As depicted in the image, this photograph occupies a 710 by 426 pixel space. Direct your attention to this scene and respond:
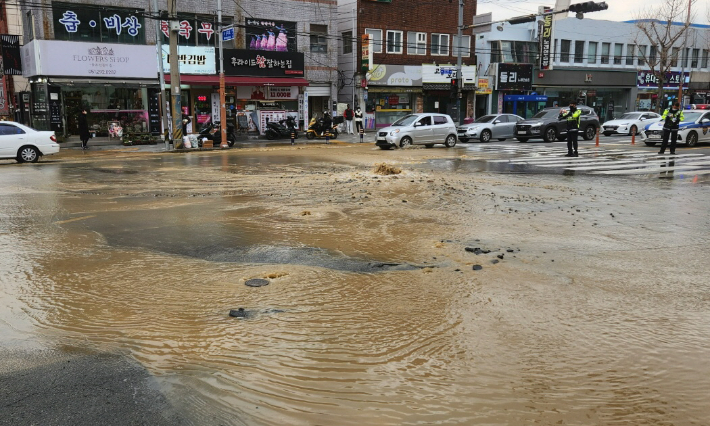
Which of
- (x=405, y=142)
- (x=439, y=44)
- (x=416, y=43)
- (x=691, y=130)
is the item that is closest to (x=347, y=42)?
(x=416, y=43)

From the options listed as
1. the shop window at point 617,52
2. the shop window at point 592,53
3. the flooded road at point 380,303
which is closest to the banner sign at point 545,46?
the shop window at point 592,53

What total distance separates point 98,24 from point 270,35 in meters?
8.80

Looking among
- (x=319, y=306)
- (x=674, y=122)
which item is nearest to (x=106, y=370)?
(x=319, y=306)

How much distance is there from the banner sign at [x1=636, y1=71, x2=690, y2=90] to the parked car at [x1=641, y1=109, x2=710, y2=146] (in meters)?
27.8

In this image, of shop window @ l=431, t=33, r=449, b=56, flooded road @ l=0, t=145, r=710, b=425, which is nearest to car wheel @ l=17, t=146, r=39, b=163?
flooded road @ l=0, t=145, r=710, b=425

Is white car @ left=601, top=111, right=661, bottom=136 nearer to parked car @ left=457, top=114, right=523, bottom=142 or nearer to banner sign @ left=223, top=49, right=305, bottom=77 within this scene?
parked car @ left=457, top=114, right=523, bottom=142

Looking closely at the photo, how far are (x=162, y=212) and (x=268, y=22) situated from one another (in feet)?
80.1

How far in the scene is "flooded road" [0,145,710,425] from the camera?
3531 millimetres

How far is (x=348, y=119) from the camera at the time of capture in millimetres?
35031

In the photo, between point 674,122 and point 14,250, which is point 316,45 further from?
point 14,250

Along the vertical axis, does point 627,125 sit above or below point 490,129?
above

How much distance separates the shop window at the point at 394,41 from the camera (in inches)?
1447

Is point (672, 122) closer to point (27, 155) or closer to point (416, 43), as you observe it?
point (416, 43)

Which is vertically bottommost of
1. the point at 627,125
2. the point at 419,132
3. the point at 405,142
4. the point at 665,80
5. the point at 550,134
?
the point at 405,142
